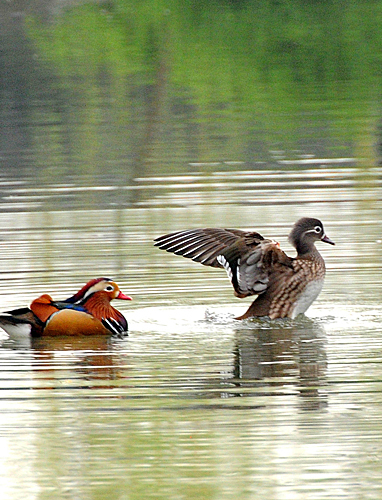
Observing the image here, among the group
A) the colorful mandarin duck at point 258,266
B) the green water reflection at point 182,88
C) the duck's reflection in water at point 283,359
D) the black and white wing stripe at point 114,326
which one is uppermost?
the green water reflection at point 182,88

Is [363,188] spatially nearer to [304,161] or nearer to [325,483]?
[304,161]

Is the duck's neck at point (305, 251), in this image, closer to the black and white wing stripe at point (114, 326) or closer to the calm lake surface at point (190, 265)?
the calm lake surface at point (190, 265)

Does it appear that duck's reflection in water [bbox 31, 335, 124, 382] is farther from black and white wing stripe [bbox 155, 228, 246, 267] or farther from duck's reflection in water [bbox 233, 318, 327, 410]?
Answer: black and white wing stripe [bbox 155, 228, 246, 267]

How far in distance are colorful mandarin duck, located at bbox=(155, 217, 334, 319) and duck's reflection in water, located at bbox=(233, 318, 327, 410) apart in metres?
0.18

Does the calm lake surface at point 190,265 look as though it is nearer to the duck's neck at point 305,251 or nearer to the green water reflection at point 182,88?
the green water reflection at point 182,88

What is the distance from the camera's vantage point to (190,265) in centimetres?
1154

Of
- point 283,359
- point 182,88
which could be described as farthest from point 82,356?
point 182,88

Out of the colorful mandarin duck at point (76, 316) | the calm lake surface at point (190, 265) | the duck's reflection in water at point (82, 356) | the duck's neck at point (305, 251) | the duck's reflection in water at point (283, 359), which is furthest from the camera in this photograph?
the duck's neck at point (305, 251)

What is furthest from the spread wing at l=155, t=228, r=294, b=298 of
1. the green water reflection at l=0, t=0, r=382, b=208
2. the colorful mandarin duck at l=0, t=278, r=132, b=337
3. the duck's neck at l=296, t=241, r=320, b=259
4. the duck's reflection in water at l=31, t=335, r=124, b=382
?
the green water reflection at l=0, t=0, r=382, b=208

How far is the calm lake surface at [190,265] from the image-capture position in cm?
611

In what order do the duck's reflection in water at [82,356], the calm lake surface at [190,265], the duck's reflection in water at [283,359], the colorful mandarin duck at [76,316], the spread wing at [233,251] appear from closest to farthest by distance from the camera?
the calm lake surface at [190,265] < the duck's reflection in water at [283,359] < the duck's reflection in water at [82,356] < the colorful mandarin duck at [76,316] < the spread wing at [233,251]

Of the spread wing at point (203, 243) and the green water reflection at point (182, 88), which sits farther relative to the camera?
the green water reflection at point (182, 88)

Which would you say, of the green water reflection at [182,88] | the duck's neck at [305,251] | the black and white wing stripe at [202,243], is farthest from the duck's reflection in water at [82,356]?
the green water reflection at [182,88]

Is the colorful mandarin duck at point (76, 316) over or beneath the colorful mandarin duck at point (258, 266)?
beneath
